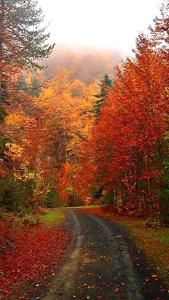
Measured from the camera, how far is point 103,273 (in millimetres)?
13664

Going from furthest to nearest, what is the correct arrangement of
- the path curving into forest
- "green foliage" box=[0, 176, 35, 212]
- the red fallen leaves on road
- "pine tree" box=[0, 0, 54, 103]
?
1. "green foliage" box=[0, 176, 35, 212]
2. "pine tree" box=[0, 0, 54, 103]
3. the red fallen leaves on road
4. the path curving into forest

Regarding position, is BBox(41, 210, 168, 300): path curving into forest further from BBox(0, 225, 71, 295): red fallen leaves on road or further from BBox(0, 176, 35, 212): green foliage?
BBox(0, 176, 35, 212): green foliage

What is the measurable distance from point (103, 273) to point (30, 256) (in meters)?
4.80

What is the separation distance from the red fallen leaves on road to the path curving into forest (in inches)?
30.7

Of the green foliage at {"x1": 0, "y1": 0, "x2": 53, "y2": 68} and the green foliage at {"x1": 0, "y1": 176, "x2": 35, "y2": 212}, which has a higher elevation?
the green foliage at {"x1": 0, "y1": 0, "x2": 53, "y2": 68}

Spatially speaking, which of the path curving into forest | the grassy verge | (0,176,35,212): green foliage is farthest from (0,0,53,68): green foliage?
the grassy verge

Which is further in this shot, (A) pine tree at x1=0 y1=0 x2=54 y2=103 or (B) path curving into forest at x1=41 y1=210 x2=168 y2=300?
(A) pine tree at x1=0 y1=0 x2=54 y2=103

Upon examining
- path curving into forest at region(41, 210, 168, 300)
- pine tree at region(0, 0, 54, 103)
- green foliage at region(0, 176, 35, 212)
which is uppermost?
pine tree at region(0, 0, 54, 103)

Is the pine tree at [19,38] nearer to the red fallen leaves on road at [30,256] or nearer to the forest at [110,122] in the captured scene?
the forest at [110,122]

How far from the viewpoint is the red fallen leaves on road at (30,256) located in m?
A: 13.9

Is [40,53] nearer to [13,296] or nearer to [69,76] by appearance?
[13,296]

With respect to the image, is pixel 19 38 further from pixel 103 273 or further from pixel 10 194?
pixel 103 273

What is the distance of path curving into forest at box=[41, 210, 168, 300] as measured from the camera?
1129cm

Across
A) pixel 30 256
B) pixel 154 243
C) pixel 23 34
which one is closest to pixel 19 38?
pixel 23 34
